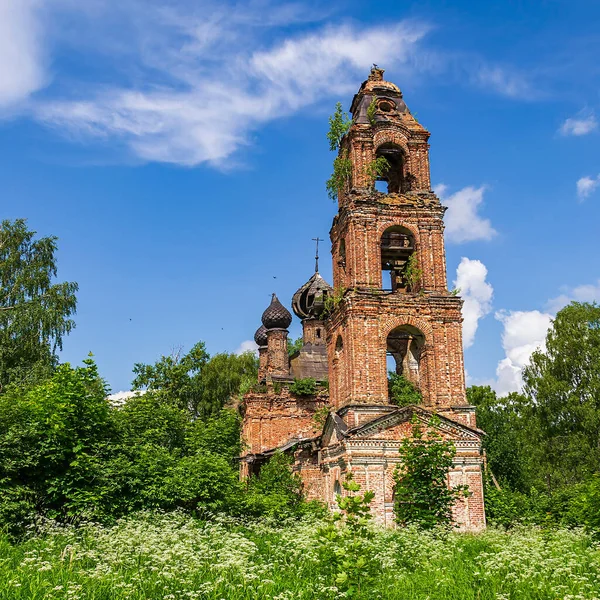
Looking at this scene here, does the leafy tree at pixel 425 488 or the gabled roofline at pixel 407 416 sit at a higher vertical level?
the gabled roofline at pixel 407 416

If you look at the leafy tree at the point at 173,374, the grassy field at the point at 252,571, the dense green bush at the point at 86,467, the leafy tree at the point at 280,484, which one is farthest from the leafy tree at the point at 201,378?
the grassy field at the point at 252,571

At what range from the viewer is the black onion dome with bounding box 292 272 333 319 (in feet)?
106

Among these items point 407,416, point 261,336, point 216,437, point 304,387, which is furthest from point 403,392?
point 261,336

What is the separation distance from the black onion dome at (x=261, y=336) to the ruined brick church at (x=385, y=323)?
38.7ft

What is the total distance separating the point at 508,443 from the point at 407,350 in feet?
35.2

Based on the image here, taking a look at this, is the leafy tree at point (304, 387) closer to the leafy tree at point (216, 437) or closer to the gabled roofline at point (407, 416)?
the leafy tree at point (216, 437)

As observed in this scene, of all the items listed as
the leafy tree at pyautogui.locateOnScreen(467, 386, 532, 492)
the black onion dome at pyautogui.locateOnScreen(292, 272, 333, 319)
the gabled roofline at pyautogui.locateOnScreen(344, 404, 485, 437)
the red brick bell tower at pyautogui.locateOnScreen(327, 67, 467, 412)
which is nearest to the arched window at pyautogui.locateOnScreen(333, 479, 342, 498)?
the gabled roofline at pyautogui.locateOnScreen(344, 404, 485, 437)

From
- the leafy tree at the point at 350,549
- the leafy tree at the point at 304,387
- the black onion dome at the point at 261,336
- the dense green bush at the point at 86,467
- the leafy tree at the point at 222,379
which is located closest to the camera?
the leafy tree at the point at 350,549

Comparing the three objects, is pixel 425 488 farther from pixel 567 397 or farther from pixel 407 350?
pixel 567 397

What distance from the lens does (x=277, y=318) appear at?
30.7 meters

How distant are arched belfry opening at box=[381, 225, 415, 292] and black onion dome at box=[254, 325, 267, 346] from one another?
42.5 feet

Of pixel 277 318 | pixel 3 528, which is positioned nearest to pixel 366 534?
pixel 3 528

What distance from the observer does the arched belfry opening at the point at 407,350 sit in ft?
68.5

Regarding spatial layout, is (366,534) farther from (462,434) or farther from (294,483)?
(294,483)
